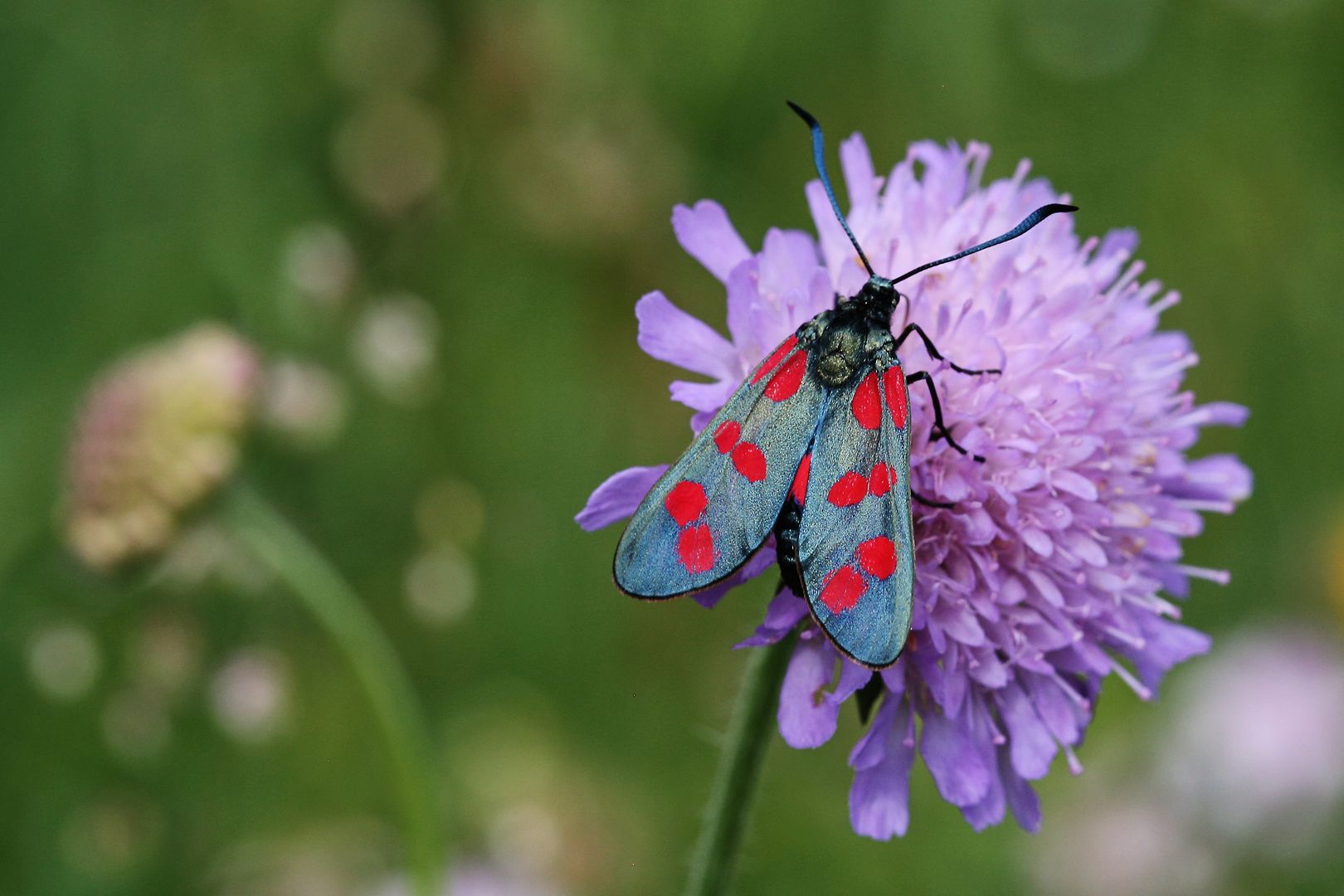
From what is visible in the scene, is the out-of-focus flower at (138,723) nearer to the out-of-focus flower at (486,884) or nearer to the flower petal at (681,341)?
the out-of-focus flower at (486,884)

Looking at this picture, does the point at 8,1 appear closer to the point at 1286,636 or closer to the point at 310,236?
the point at 310,236


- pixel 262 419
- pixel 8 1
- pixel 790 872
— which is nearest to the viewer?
pixel 262 419

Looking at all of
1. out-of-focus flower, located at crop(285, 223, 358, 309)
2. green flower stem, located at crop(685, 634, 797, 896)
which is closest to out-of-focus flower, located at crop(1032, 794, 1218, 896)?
green flower stem, located at crop(685, 634, 797, 896)

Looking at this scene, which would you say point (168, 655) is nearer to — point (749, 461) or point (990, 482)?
point (749, 461)

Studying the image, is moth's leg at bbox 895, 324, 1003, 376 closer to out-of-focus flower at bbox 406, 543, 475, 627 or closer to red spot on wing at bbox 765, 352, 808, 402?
red spot on wing at bbox 765, 352, 808, 402

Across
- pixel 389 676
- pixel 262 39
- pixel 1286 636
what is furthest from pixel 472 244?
pixel 1286 636

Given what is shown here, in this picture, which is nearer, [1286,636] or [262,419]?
[262,419]
